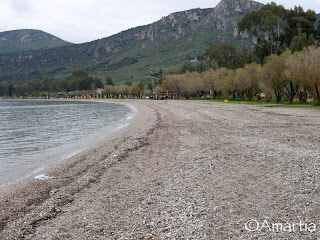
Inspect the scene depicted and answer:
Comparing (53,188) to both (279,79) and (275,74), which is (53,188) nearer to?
(279,79)

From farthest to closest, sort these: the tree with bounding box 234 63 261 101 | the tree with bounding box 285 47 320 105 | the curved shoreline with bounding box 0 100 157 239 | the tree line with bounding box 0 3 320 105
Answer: the tree with bounding box 234 63 261 101 < the tree line with bounding box 0 3 320 105 < the tree with bounding box 285 47 320 105 < the curved shoreline with bounding box 0 100 157 239

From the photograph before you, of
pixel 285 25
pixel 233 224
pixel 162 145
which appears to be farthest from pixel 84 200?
pixel 285 25

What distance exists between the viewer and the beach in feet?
17.0

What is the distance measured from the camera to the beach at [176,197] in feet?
17.0

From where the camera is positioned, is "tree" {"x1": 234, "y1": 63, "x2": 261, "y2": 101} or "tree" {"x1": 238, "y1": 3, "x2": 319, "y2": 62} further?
"tree" {"x1": 238, "y1": 3, "x2": 319, "y2": 62}

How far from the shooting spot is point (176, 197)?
6742 mm

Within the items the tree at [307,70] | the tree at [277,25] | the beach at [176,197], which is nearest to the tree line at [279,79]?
the tree at [307,70]

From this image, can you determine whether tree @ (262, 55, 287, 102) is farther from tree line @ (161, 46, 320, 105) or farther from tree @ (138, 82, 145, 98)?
tree @ (138, 82, 145, 98)

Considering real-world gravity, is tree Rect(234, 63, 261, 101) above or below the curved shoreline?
above

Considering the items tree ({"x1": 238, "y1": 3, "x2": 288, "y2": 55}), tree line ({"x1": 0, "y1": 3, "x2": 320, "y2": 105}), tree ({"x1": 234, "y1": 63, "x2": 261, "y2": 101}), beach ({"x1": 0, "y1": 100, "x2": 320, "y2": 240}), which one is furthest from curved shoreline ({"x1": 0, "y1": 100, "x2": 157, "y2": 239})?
tree ({"x1": 238, "y1": 3, "x2": 288, "y2": 55})

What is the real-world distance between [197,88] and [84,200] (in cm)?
8317

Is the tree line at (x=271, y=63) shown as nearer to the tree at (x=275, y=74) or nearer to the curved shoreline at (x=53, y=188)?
the tree at (x=275, y=74)

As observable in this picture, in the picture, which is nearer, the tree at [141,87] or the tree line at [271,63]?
the tree line at [271,63]

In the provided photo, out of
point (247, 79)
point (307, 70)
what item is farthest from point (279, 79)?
point (247, 79)
